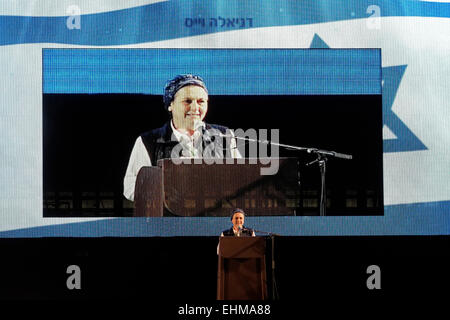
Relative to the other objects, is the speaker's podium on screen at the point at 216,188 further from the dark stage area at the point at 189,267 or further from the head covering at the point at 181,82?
the head covering at the point at 181,82

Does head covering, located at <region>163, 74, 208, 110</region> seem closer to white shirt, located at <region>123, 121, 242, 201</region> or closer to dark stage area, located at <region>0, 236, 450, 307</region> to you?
white shirt, located at <region>123, 121, 242, 201</region>

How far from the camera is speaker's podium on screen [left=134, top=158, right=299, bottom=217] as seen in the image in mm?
8125

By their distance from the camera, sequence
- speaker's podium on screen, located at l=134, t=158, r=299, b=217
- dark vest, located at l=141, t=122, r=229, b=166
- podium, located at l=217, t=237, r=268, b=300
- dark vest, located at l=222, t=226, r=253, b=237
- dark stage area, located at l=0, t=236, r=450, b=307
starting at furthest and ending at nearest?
dark vest, located at l=141, t=122, r=229, b=166 → speaker's podium on screen, located at l=134, t=158, r=299, b=217 → dark stage area, located at l=0, t=236, r=450, b=307 → dark vest, located at l=222, t=226, r=253, b=237 → podium, located at l=217, t=237, r=268, b=300

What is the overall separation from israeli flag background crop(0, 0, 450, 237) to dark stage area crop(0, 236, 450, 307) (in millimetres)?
144

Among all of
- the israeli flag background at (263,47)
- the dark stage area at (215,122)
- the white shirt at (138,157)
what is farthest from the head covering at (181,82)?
the white shirt at (138,157)

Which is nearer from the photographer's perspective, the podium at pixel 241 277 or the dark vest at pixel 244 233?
the podium at pixel 241 277

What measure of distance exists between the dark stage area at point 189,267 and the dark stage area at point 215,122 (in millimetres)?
387

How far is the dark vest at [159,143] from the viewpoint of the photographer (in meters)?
8.23

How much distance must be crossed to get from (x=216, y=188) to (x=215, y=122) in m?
0.72

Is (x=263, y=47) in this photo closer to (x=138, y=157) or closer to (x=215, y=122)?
(x=215, y=122)

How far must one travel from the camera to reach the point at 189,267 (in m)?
8.06

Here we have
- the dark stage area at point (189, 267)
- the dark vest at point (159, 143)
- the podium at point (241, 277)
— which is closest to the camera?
the podium at point (241, 277)

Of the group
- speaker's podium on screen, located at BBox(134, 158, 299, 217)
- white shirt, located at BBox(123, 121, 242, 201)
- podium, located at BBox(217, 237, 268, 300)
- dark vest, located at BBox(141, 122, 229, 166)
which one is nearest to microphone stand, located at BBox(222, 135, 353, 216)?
speaker's podium on screen, located at BBox(134, 158, 299, 217)

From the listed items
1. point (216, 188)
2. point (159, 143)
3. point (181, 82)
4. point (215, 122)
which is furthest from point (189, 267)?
point (181, 82)
